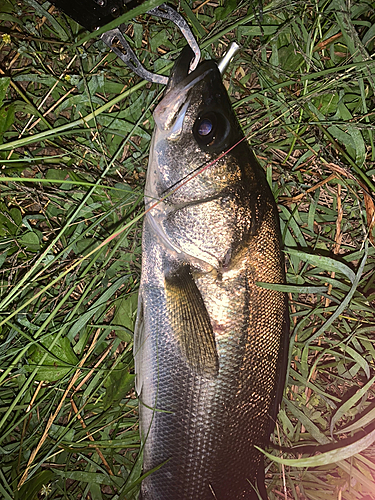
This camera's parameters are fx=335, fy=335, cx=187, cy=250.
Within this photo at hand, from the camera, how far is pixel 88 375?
2.42 meters

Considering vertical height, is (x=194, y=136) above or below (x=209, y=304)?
above

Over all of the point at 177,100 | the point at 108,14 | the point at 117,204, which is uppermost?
the point at 108,14

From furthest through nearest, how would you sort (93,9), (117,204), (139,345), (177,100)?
(117,204) → (139,345) → (93,9) → (177,100)

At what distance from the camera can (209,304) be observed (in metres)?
1.80

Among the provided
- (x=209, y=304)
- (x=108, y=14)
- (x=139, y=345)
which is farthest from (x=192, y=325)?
(x=108, y=14)

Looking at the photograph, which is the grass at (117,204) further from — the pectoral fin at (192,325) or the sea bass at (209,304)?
the pectoral fin at (192,325)

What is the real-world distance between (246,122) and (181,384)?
5.73 ft

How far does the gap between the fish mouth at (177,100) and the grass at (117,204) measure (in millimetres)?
449

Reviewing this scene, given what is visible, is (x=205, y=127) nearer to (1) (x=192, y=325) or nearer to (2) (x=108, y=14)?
(2) (x=108, y=14)

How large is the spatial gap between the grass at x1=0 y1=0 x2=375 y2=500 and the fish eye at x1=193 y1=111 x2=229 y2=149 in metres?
0.53

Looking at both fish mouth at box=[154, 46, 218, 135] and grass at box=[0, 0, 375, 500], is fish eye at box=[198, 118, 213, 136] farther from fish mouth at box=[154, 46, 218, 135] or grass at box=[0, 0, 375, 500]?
grass at box=[0, 0, 375, 500]

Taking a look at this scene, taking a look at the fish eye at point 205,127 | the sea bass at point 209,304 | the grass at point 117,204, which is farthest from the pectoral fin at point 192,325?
the fish eye at point 205,127

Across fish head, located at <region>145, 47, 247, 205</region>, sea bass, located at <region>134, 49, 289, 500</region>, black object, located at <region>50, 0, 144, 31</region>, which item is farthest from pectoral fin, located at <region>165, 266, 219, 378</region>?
black object, located at <region>50, 0, 144, 31</region>

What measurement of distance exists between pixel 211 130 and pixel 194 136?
10 centimetres
